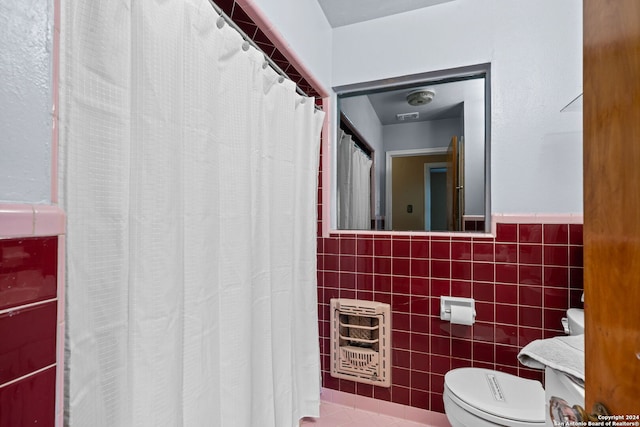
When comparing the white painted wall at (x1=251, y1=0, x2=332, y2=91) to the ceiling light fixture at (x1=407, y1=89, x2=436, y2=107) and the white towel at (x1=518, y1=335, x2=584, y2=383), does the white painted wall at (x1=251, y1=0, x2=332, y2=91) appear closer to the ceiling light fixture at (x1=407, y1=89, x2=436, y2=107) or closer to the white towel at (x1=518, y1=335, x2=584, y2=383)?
the ceiling light fixture at (x1=407, y1=89, x2=436, y2=107)

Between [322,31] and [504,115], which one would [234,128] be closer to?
[322,31]

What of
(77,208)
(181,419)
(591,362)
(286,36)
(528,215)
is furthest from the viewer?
(528,215)

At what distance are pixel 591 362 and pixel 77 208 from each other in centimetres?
100

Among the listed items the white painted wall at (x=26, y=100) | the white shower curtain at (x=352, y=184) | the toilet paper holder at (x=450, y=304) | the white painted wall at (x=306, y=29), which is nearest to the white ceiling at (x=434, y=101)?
the white shower curtain at (x=352, y=184)

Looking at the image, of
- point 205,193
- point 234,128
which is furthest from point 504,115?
point 205,193

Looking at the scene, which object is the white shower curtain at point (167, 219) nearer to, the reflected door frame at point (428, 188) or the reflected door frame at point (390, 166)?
the reflected door frame at point (390, 166)

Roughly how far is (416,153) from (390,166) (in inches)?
7.4

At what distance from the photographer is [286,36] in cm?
143

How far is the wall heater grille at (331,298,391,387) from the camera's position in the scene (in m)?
1.75

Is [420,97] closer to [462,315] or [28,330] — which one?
[462,315]

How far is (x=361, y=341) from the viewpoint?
179cm

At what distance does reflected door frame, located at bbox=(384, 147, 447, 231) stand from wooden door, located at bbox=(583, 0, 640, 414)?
4.55 feet

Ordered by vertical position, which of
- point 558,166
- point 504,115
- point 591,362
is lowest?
point 591,362

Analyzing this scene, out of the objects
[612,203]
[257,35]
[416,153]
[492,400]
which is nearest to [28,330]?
[612,203]
